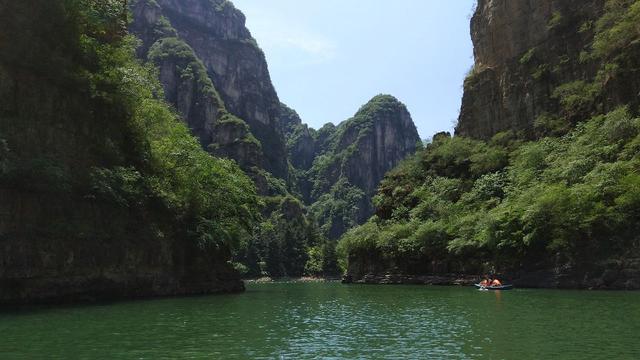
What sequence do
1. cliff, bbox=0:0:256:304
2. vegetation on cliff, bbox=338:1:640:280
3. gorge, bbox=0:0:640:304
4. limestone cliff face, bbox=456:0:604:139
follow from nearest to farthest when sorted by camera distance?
cliff, bbox=0:0:256:304 < gorge, bbox=0:0:640:304 < vegetation on cliff, bbox=338:1:640:280 < limestone cliff face, bbox=456:0:604:139

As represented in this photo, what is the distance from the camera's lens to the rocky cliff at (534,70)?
6044 cm

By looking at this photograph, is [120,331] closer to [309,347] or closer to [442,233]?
[309,347]

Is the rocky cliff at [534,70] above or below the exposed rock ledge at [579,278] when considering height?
above

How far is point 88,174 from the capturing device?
35.2 metres

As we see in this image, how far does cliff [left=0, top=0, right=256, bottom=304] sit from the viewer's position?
30.4 m

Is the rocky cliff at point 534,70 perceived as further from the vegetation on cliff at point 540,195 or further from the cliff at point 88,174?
the cliff at point 88,174

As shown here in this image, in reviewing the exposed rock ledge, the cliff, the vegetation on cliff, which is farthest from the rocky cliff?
the cliff

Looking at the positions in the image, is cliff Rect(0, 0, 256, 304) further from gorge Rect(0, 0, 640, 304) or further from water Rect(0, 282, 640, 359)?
water Rect(0, 282, 640, 359)

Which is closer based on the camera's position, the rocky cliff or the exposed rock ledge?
the exposed rock ledge

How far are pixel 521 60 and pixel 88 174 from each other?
5912 centimetres

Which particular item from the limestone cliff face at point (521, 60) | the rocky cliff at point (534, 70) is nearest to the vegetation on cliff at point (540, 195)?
the rocky cliff at point (534, 70)

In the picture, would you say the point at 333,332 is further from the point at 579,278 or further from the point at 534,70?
the point at 534,70

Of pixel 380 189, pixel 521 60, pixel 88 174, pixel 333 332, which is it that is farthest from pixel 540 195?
pixel 380 189

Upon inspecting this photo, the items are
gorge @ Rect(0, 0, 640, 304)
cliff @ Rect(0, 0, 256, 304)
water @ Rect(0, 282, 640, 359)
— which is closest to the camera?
water @ Rect(0, 282, 640, 359)
